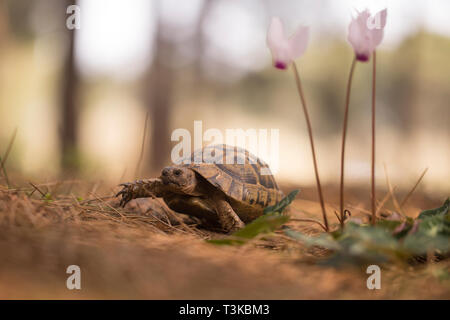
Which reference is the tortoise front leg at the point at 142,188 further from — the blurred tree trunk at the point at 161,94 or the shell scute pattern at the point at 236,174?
the blurred tree trunk at the point at 161,94

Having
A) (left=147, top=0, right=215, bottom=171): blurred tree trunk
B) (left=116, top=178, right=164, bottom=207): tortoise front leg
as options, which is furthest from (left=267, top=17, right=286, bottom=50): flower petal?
(left=147, top=0, right=215, bottom=171): blurred tree trunk

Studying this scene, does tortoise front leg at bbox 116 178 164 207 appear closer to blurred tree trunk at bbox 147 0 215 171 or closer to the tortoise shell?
the tortoise shell

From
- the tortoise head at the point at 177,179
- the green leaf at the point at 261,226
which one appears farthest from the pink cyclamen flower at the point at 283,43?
the tortoise head at the point at 177,179

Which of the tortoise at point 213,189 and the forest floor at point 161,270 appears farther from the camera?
the tortoise at point 213,189

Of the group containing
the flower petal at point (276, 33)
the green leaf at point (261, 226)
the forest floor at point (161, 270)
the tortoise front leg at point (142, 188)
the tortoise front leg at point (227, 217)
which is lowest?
the forest floor at point (161, 270)

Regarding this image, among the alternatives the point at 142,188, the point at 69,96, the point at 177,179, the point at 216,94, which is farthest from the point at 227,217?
the point at 216,94
